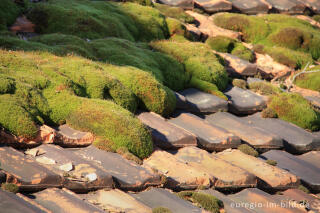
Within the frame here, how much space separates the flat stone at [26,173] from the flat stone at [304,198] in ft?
17.0

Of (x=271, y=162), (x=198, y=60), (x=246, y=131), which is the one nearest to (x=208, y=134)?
(x=246, y=131)

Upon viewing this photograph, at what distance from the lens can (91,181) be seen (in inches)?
295

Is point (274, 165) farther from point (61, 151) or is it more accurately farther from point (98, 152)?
point (61, 151)

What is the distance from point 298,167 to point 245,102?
12.0ft

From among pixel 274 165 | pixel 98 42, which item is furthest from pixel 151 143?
pixel 98 42

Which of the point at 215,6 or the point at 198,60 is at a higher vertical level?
the point at 215,6

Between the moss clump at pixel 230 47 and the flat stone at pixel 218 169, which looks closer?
the flat stone at pixel 218 169

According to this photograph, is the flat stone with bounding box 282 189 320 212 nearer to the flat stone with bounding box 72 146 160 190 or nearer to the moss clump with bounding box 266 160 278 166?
the moss clump with bounding box 266 160 278 166

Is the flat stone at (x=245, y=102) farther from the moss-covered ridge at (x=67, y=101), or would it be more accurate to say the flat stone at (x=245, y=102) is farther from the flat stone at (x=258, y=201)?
the flat stone at (x=258, y=201)

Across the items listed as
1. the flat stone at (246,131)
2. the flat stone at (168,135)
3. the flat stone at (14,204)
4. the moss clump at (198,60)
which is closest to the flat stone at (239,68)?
the moss clump at (198,60)

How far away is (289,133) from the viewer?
1309 centimetres

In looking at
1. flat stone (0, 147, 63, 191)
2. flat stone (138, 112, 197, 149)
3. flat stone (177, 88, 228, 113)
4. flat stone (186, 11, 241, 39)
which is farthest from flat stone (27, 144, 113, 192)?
flat stone (186, 11, 241, 39)

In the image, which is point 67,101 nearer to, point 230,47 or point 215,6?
point 230,47

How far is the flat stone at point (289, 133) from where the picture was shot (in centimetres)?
1258
